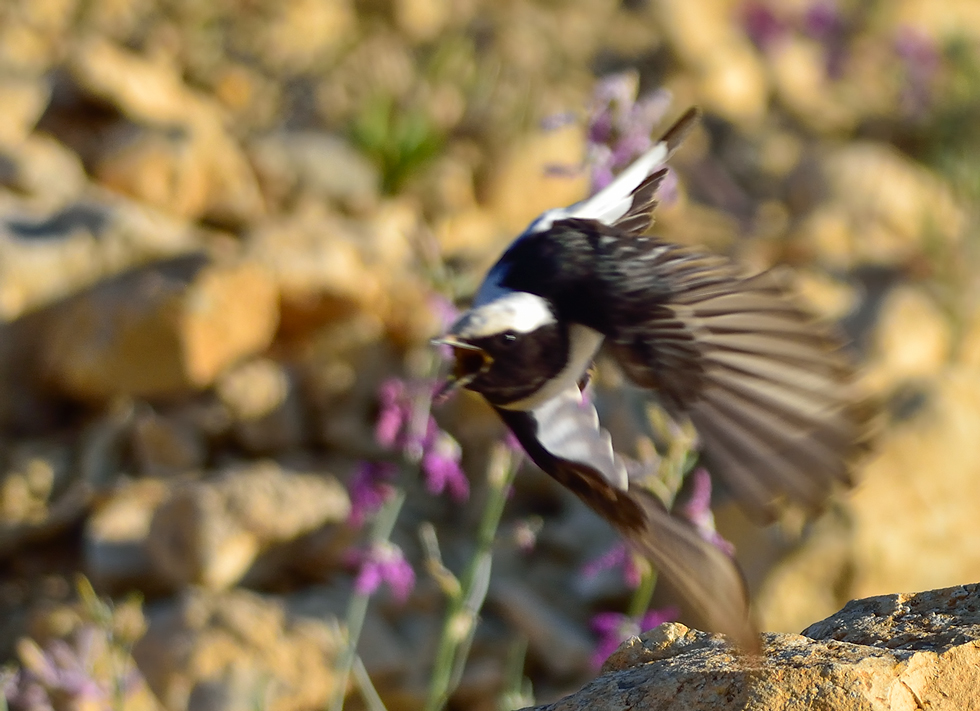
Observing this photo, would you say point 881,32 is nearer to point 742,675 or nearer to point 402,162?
point 402,162

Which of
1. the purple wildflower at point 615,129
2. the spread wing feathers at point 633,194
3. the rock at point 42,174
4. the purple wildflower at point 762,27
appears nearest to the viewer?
the spread wing feathers at point 633,194

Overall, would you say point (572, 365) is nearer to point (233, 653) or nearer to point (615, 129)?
point (615, 129)

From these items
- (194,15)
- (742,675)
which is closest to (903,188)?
(194,15)

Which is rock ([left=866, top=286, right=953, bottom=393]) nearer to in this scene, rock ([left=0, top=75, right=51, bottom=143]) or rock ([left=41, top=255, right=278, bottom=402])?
rock ([left=41, top=255, right=278, bottom=402])

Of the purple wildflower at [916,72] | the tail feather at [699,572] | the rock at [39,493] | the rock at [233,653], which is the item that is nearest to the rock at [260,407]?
the rock at [39,493]

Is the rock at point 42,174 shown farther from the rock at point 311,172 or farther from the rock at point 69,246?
the rock at point 311,172

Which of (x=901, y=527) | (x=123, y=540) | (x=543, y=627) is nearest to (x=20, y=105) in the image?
(x=123, y=540)

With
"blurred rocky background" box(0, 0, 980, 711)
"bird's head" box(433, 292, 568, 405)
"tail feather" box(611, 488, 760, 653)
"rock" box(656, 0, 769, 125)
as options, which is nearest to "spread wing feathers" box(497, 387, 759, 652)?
"tail feather" box(611, 488, 760, 653)
